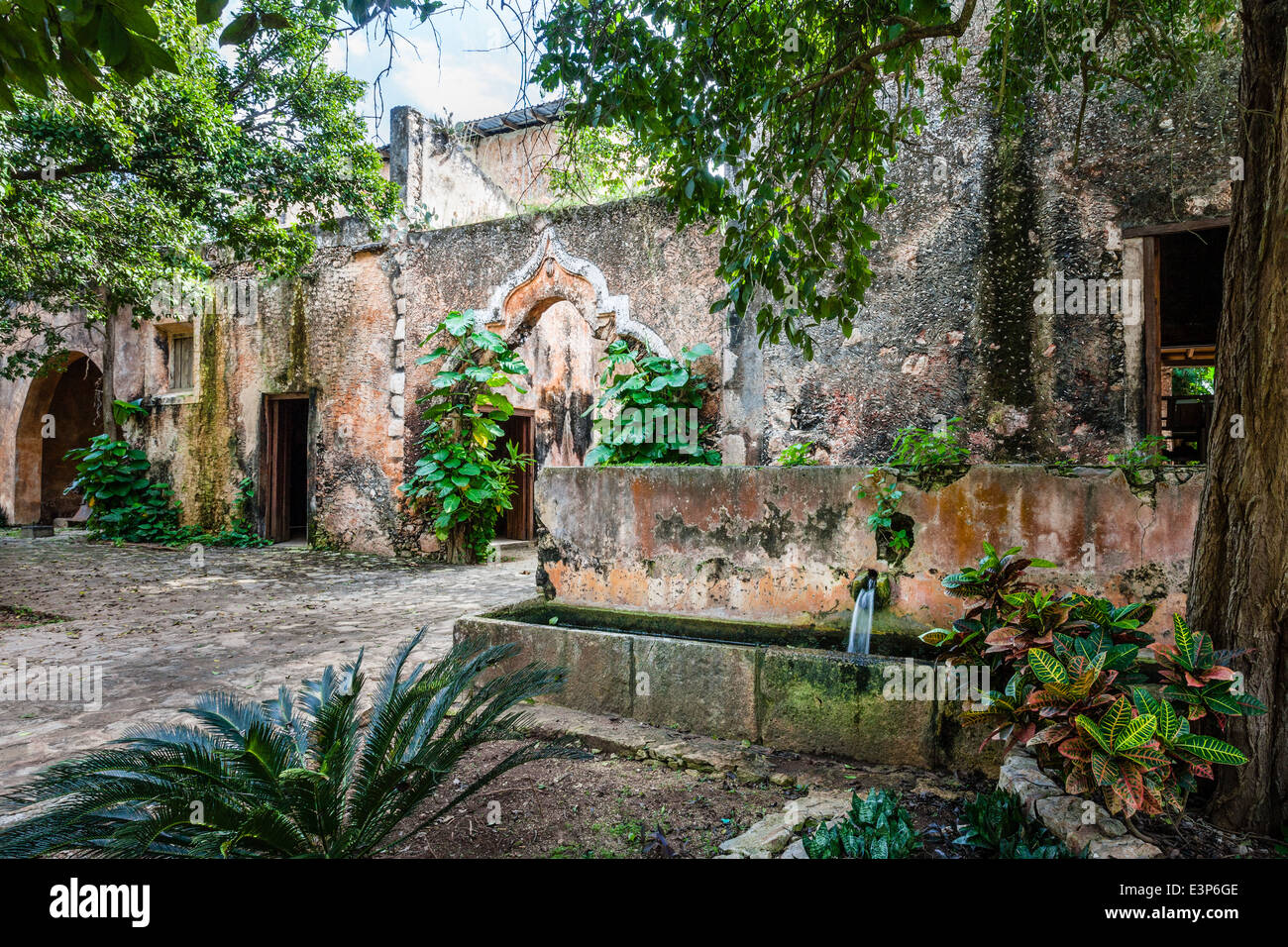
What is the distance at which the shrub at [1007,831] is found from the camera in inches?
79.5

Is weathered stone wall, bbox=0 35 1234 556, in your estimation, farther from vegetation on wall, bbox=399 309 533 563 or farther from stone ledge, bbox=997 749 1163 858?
stone ledge, bbox=997 749 1163 858

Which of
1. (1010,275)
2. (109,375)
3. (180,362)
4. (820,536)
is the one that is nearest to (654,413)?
(820,536)

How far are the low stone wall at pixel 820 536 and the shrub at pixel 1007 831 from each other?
1542 millimetres

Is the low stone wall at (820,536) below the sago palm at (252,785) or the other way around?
the other way around

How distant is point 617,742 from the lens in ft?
11.7

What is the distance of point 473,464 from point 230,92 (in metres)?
4.79

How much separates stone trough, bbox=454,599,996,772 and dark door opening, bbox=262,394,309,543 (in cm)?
766

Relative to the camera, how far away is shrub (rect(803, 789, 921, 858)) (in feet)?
7.14

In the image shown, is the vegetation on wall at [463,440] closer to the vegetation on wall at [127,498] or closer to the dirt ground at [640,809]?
the vegetation on wall at [127,498]

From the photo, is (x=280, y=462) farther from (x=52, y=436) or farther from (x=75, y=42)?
(x=75, y=42)

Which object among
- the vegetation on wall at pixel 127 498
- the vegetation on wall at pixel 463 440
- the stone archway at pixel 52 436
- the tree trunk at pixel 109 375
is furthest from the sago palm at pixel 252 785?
the stone archway at pixel 52 436

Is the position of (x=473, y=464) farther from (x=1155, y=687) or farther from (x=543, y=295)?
(x=1155, y=687)

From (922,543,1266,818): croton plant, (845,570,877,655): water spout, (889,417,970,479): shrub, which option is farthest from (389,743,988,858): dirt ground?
(889,417,970,479): shrub

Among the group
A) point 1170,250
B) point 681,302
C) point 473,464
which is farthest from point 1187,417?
point 473,464
